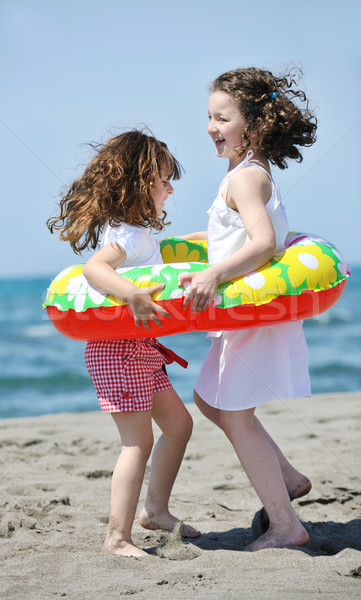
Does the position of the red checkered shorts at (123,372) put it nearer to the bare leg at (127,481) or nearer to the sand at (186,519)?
the bare leg at (127,481)

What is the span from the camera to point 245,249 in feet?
9.64

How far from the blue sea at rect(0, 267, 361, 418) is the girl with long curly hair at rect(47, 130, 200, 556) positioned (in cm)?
456

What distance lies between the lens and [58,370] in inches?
440

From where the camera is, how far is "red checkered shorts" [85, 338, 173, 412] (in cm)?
307

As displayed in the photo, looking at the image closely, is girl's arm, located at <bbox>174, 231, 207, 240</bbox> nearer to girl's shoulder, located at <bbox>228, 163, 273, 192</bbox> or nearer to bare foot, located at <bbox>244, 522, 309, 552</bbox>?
girl's shoulder, located at <bbox>228, 163, 273, 192</bbox>

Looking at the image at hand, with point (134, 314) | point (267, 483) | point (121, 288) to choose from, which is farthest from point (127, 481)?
point (121, 288)

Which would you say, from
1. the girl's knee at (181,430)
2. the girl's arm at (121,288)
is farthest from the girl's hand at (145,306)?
the girl's knee at (181,430)

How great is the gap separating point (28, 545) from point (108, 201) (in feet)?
5.10

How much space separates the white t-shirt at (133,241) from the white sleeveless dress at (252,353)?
285 millimetres

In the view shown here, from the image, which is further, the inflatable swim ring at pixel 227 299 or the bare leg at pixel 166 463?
the bare leg at pixel 166 463

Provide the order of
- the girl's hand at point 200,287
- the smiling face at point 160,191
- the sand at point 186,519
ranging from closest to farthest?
the sand at point 186,519 < the girl's hand at point 200,287 < the smiling face at point 160,191

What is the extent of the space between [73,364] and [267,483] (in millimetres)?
9001

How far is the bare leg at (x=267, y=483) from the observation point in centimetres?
301

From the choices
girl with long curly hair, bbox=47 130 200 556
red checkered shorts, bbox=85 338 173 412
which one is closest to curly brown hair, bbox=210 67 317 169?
girl with long curly hair, bbox=47 130 200 556
